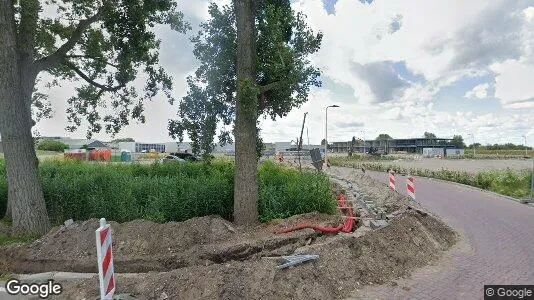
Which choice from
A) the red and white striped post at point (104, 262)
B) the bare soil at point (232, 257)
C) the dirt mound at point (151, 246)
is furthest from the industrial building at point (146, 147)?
the red and white striped post at point (104, 262)

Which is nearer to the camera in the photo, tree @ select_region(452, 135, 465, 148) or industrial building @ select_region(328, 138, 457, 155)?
industrial building @ select_region(328, 138, 457, 155)

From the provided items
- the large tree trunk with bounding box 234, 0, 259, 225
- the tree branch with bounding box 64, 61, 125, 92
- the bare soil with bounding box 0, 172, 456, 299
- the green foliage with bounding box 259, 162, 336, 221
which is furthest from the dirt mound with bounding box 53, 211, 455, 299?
the tree branch with bounding box 64, 61, 125, 92

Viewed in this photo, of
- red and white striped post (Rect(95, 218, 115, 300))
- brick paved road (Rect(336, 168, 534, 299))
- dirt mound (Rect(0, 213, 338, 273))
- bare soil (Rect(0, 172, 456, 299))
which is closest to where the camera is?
red and white striped post (Rect(95, 218, 115, 300))

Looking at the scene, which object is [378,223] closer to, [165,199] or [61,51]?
[165,199]

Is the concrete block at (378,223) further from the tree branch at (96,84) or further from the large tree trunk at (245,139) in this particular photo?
the tree branch at (96,84)

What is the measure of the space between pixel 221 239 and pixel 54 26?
34.6 ft

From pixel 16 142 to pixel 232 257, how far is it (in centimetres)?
654

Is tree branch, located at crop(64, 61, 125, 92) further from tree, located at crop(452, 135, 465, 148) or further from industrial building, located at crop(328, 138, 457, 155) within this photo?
tree, located at crop(452, 135, 465, 148)

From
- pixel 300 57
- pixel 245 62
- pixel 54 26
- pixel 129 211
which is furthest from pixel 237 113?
pixel 54 26

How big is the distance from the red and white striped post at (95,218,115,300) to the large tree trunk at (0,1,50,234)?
18.6 ft

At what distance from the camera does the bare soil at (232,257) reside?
5.84 m

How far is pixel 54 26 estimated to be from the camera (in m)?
13.6

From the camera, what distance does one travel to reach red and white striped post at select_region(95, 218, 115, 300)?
528cm

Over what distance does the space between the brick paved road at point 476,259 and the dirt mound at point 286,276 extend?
358mm
